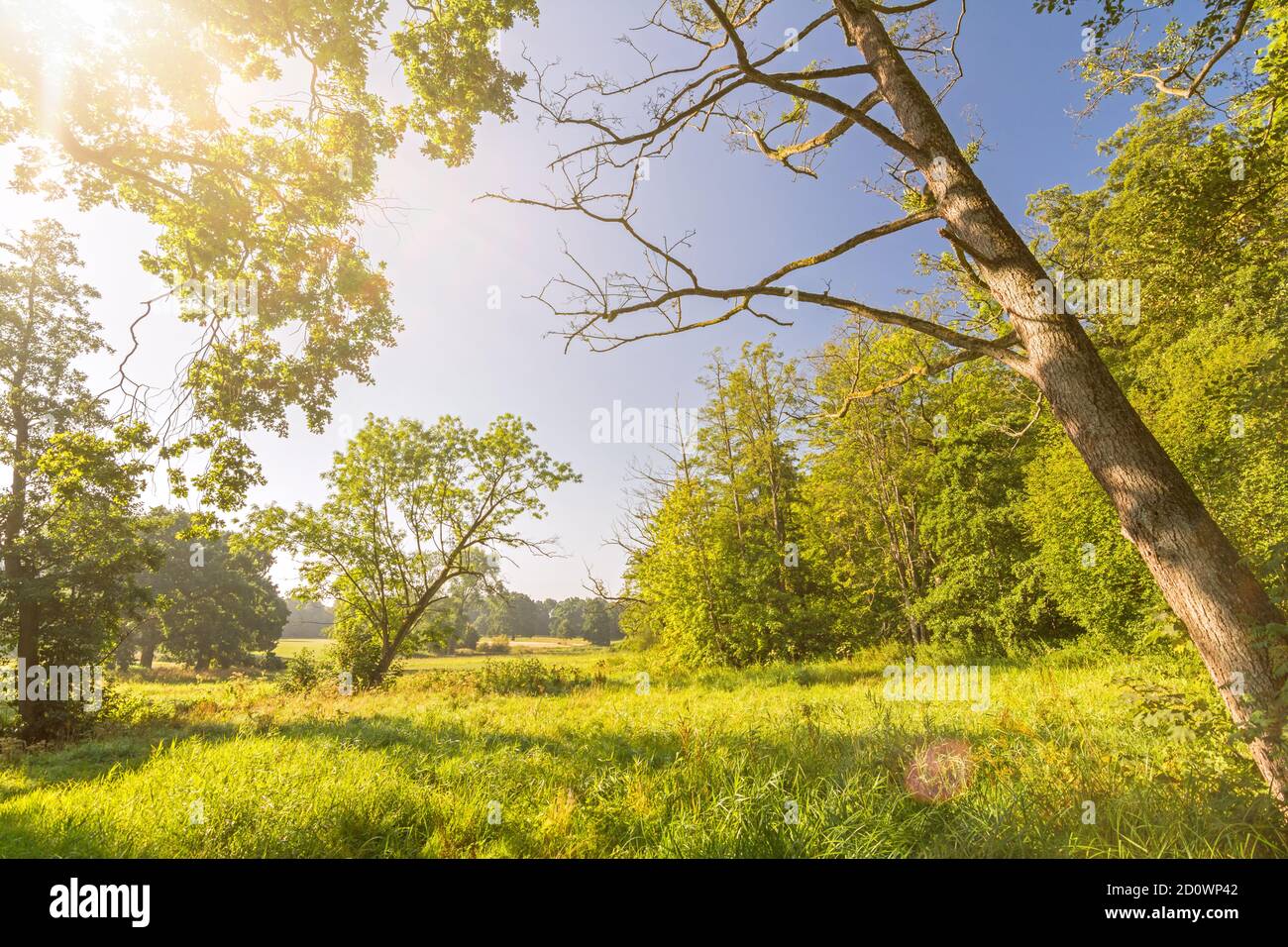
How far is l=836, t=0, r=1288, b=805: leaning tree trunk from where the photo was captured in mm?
2727

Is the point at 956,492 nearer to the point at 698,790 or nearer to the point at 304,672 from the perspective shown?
the point at 698,790

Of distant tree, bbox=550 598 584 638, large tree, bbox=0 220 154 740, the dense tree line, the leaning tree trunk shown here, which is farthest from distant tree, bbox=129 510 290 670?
the leaning tree trunk

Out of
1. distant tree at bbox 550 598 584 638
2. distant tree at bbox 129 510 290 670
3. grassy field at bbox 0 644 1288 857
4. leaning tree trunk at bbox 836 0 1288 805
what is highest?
leaning tree trunk at bbox 836 0 1288 805

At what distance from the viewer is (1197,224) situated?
5.87 meters

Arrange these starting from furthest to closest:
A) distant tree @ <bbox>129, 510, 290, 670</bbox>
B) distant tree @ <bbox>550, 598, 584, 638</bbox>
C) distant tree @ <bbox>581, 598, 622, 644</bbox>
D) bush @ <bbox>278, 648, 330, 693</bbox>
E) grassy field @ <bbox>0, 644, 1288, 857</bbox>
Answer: distant tree @ <bbox>550, 598, 584, 638</bbox>, distant tree @ <bbox>581, 598, 622, 644</bbox>, distant tree @ <bbox>129, 510, 290, 670</bbox>, bush @ <bbox>278, 648, 330, 693</bbox>, grassy field @ <bbox>0, 644, 1288, 857</bbox>

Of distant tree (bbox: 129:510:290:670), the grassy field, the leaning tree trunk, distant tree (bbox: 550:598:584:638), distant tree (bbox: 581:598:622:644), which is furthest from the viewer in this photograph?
distant tree (bbox: 550:598:584:638)

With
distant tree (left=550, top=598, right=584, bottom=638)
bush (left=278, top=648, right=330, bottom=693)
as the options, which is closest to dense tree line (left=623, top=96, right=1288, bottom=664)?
bush (left=278, top=648, right=330, bottom=693)

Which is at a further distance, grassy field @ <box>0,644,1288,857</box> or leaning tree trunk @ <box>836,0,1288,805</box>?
grassy field @ <box>0,644,1288,857</box>

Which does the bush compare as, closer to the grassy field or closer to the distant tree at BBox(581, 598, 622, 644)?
the grassy field

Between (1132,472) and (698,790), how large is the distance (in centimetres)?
427

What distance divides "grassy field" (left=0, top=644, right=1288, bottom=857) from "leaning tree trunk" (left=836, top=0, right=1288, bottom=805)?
1.78 ft

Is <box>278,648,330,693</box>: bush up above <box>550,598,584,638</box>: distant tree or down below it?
above

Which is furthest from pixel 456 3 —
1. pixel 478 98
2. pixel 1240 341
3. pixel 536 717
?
pixel 1240 341

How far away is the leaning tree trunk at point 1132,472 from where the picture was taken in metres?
2.73
